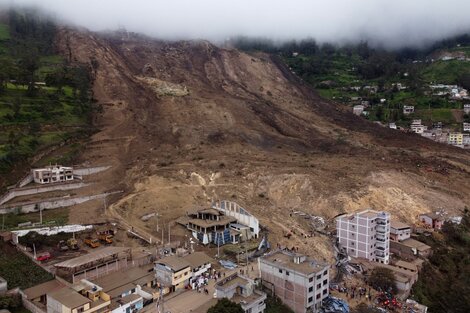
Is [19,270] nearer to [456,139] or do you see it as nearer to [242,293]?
[242,293]

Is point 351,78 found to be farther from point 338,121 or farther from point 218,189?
point 218,189

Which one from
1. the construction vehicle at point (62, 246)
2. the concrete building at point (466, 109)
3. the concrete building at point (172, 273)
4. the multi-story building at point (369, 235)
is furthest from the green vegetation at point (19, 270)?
the concrete building at point (466, 109)

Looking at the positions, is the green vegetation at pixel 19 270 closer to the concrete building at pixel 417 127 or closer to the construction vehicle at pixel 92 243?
the construction vehicle at pixel 92 243

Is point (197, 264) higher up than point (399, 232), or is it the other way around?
point (197, 264)

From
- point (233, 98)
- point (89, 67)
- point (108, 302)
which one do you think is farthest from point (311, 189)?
point (89, 67)

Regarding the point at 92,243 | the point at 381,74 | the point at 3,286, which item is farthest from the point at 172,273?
the point at 381,74

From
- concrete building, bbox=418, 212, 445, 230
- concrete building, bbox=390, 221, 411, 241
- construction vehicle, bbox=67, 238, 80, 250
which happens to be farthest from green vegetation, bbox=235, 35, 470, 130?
construction vehicle, bbox=67, 238, 80, 250

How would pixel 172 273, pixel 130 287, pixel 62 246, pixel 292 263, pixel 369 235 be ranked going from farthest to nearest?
pixel 369 235, pixel 62 246, pixel 292 263, pixel 172 273, pixel 130 287
